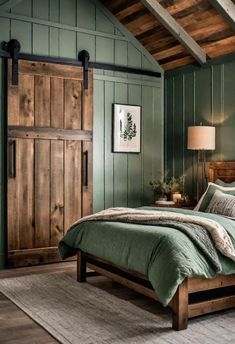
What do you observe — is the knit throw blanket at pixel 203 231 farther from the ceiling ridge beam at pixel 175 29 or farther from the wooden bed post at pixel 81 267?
the ceiling ridge beam at pixel 175 29

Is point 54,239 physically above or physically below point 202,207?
below

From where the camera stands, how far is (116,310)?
140 inches

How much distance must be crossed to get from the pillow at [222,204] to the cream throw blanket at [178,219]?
657 mm

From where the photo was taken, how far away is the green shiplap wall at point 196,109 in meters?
5.36

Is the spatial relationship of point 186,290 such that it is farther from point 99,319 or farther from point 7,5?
point 7,5

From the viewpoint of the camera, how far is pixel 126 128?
600 cm

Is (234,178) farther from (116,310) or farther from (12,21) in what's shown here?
(12,21)

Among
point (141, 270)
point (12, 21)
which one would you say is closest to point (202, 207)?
point (141, 270)

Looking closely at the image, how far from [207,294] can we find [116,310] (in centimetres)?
77

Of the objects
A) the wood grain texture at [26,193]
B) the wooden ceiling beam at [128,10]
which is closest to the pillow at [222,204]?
the wood grain texture at [26,193]

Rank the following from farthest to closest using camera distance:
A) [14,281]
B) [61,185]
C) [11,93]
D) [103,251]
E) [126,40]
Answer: [126,40], [61,185], [11,93], [14,281], [103,251]

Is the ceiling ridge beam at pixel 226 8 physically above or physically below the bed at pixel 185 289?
above

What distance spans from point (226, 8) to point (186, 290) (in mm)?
3072

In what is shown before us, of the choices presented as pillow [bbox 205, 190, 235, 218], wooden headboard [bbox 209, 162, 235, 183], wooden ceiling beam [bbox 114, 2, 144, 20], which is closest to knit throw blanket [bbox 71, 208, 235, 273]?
pillow [bbox 205, 190, 235, 218]
